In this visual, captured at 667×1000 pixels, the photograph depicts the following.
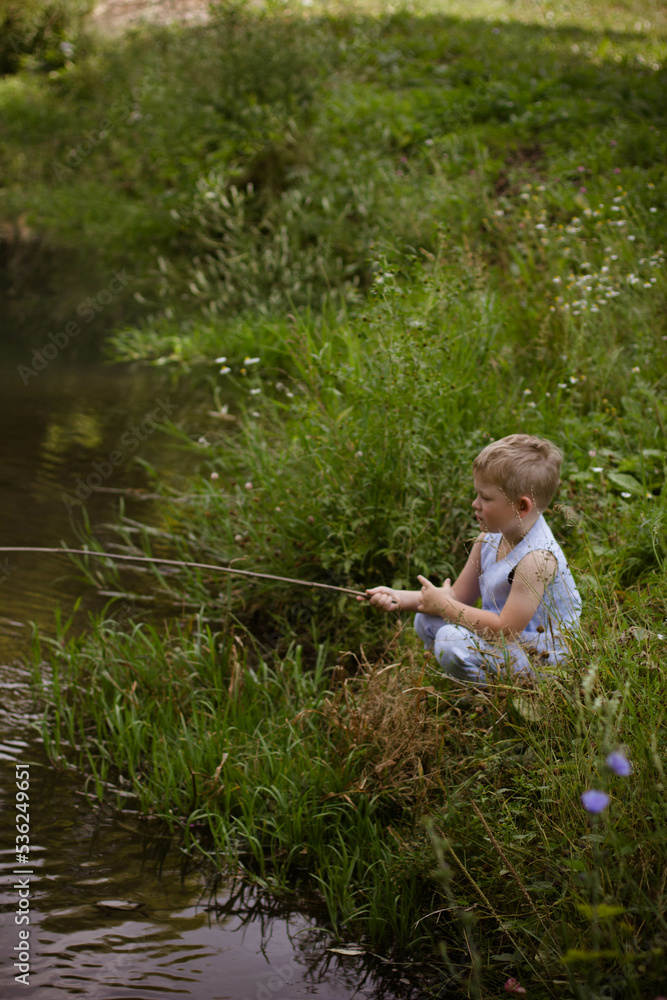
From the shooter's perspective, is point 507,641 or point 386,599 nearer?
point 507,641

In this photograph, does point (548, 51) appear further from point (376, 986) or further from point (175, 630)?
point (376, 986)

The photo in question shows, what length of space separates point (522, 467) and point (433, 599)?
0.50 meters

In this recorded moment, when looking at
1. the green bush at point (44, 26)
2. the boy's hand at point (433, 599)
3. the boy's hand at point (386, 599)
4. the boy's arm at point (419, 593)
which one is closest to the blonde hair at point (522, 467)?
the boy's arm at point (419, 593)

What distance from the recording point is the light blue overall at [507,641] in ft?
7.88

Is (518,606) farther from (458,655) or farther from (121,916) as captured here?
(121,916)

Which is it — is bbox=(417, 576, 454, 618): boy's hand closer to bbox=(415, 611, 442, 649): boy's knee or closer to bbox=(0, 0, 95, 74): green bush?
bbox=(415, 611, 442, 649): boy's knee

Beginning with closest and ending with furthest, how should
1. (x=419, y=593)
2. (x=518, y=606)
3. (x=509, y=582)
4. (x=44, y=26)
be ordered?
(x=518, y=606) < (x=509, y=582) < (x=419, y=593) < (x=44, y=26)

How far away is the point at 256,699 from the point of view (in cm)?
299

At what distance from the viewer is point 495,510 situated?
102 inches

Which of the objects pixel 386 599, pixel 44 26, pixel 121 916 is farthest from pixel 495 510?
pixel 44 26

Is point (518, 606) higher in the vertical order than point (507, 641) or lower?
higher

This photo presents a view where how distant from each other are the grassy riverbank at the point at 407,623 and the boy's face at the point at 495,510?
12.6 inches

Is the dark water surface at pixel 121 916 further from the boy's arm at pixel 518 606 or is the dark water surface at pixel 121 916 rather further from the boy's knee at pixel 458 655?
the boy's arm at pixel 518 606

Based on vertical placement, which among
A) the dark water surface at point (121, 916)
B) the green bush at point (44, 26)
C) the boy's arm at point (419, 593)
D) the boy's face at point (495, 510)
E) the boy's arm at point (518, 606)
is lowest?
the dark water surface at point (121, 916)
